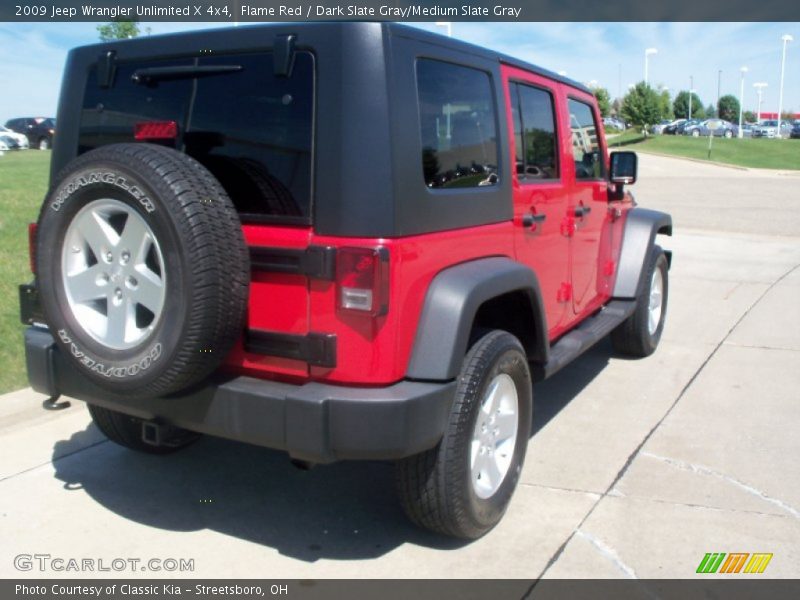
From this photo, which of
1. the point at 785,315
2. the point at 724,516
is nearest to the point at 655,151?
the point at 785,315

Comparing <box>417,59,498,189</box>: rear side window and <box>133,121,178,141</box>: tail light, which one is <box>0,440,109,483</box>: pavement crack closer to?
<box>133,121,178,141</box>: tail light

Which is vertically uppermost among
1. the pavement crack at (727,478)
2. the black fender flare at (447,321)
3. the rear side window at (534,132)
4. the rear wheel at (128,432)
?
the rear side window at (534,132)

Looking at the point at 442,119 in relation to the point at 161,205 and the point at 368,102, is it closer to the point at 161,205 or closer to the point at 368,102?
the point at 368,102

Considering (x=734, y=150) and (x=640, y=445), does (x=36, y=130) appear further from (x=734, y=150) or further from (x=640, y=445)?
(x=640, y=445)

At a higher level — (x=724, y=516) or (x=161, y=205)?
(x=161, y=205)

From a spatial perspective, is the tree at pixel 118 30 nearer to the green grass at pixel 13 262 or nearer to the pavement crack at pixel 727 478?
the green grass at pixel 13 262

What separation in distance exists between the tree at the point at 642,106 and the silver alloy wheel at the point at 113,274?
55896 mm

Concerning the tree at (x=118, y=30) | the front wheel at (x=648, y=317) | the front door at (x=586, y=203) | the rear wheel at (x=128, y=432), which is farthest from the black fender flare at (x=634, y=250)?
the tree at (x=118, y=30)

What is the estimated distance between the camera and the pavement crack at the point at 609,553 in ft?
10.4

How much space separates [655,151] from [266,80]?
44.1m

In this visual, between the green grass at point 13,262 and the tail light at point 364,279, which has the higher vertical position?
the tail light at point 364,279

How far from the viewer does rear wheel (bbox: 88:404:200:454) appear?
4.05 meters

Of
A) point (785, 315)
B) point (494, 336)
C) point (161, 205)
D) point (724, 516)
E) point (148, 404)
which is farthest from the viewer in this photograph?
point (785, 315)

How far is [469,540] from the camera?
11.1ft
